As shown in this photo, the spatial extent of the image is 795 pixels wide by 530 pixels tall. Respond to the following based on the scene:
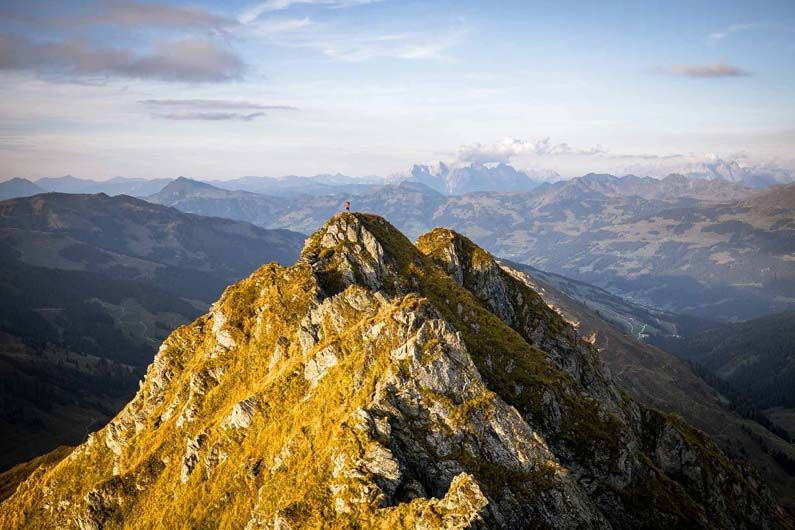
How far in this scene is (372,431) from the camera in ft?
191

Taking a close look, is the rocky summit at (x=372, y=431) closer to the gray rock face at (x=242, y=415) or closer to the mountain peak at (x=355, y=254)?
the gray rock face at (x=242, y=415)

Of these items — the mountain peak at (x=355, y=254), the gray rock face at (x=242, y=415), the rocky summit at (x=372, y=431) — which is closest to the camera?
the rocky summit at (x=372, y=431)

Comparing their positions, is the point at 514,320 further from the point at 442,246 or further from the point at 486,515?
the point at 486,515

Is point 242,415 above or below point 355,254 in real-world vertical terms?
below

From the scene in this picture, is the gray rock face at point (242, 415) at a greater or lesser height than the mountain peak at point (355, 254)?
lesser

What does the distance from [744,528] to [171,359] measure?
115962 mm

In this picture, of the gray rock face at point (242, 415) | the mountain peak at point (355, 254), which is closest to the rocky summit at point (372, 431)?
the gray rock face at point (242, 415)

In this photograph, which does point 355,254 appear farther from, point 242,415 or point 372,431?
point 372,431

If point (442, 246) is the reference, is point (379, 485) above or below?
below

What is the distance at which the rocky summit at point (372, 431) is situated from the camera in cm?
5762

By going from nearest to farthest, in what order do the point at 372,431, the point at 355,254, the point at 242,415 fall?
the point at 372,431, the point at 242,415, the point at 355,254

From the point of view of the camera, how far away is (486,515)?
48156mm

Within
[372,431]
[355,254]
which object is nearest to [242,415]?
[372,431]

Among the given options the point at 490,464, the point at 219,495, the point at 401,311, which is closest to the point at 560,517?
the point at 490,464
